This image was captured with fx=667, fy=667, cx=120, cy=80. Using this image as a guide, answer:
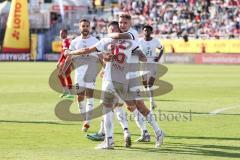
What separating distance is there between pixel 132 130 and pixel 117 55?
3328 millimetres

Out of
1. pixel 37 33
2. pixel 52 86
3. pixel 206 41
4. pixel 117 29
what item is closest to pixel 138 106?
pixel 117 29

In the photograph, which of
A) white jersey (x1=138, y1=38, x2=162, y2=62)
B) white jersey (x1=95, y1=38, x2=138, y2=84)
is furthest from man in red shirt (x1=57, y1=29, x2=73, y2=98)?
white jersey (x1=95, y1=38, x2=138, y2=84)

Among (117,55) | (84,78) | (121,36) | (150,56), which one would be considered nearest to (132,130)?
(84,78)

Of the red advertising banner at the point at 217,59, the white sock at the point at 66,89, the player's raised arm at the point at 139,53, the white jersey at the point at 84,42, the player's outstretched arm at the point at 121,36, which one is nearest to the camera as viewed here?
the player's outstretched arm at the point at 121,36

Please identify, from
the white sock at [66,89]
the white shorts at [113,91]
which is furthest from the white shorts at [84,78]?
the white sock at [66,89]

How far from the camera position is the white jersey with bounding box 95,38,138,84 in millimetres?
11500

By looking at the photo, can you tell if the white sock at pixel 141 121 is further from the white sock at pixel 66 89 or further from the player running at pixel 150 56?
the white sock at pixel 66 89

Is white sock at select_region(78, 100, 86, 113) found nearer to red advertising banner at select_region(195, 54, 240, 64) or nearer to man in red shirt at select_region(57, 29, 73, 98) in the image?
man in red shirt at select_region(57, 29, 73, 98)

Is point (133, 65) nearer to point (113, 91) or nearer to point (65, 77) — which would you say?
point (113, 91)

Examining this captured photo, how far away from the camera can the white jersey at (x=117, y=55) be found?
1150 cm

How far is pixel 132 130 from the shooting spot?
47.4ft

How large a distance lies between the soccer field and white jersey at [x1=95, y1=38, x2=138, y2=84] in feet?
4.21

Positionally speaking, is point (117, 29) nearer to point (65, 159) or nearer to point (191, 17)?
point (65, 159)

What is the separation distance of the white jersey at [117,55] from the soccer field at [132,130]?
1282 mm
